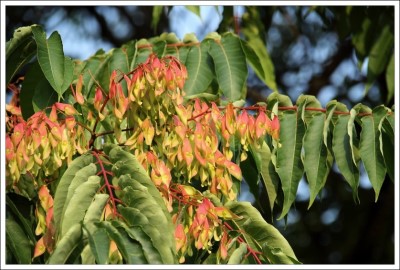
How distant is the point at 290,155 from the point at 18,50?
76 centimetres

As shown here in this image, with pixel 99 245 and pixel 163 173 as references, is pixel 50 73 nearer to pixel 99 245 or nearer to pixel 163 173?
pixel 163 173

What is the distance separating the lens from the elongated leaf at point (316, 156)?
225 cm

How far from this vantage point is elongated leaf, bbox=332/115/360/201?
2.33 meters

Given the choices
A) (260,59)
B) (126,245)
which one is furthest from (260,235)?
(260,59)

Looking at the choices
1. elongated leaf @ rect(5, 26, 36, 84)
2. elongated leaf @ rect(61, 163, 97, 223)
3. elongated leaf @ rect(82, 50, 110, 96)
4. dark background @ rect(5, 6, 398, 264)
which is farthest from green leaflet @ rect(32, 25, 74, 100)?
dark background @ rect(5, 6, 398, 264)

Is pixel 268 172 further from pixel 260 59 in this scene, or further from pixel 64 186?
pixel 260 59

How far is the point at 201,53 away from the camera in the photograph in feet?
8.86

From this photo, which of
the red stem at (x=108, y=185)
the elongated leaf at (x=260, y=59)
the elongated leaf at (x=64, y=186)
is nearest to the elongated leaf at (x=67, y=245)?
the red stem at (x=108, y=185)

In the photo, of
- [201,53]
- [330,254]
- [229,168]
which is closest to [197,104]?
[229,168]

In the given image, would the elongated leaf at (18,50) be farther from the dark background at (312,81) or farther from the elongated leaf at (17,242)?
the dark background at (312,81)

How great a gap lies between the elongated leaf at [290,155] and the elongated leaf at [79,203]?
571 millimetres

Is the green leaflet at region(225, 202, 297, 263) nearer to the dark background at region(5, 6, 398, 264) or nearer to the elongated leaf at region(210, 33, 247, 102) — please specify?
the elongated leaf at region(210, 33, 247, 102)

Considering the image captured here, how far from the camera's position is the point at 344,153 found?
2.35 metres

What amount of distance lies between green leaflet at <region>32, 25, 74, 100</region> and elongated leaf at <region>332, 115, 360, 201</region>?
2.37ft
